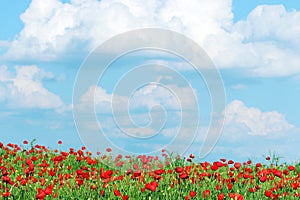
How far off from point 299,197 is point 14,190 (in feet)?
14.5

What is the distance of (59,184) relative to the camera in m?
8.35

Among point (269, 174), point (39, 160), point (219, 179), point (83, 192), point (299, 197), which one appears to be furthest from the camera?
point (39, 160)

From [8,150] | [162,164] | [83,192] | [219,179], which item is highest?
[8,150]

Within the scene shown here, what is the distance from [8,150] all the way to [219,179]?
6255 mm

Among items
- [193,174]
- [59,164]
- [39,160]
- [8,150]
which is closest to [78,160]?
[59,164]

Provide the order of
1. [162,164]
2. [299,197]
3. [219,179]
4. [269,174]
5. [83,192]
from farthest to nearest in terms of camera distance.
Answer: [162,164] → [269,174] → [219,179] → [299,197] → [83,192]

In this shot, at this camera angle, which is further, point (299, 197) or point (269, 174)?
point (269, 174)

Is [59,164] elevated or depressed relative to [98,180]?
elevated

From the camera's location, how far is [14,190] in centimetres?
788

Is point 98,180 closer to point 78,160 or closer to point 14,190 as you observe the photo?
point 14,190

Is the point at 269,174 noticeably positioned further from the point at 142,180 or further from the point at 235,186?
the point at 142,180

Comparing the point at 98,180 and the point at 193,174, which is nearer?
the point at 98,180

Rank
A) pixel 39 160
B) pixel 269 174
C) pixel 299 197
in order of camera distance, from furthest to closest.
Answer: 1. pixel 39 160
2. pixel 269 174
3. pixel 299 197

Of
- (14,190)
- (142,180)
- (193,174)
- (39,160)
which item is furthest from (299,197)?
(39,160)
